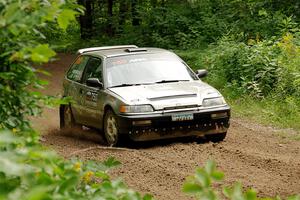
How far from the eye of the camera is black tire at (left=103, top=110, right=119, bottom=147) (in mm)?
10873

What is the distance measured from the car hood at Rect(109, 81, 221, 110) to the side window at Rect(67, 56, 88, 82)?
1.66 m

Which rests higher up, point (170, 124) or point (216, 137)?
point (170, 124)

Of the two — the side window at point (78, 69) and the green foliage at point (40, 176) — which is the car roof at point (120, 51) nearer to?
the side window at point (78, 69)

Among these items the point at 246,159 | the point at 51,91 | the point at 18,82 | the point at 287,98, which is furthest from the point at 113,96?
the point at 51,91

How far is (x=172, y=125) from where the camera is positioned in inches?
422

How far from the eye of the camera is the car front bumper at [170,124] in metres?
10.5

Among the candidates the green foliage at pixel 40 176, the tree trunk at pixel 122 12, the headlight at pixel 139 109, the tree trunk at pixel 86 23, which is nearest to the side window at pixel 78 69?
the headlight at pixel 139 109


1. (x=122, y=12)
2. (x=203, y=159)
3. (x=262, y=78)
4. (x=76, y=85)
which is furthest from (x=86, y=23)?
(x=203, y=159)

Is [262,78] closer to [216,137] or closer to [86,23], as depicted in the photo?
[216,137]

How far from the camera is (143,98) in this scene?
1069 cm

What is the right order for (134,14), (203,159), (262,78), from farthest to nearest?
1. (134,14)
2. (262,78)
3. (203,159)

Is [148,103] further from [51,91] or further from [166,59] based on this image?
[51,91]

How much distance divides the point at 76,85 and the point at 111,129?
190 centimetres

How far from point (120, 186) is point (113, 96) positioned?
7806mm
